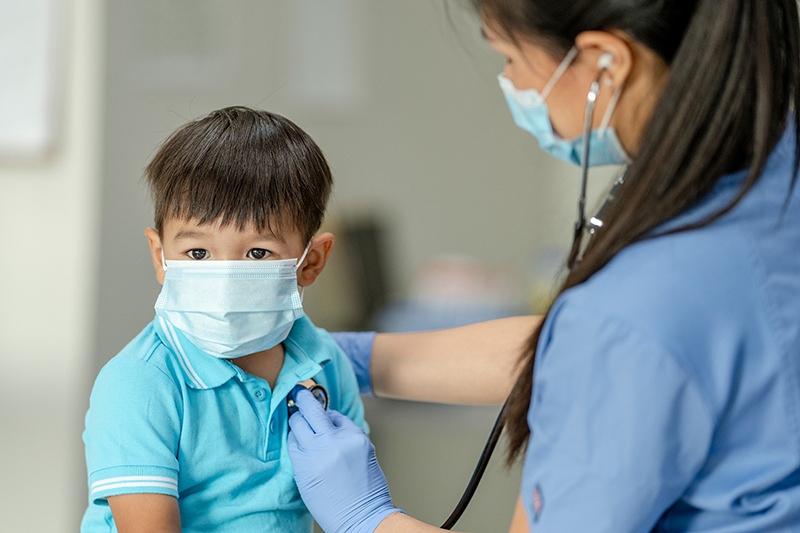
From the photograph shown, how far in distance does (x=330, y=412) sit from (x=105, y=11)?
1.60 metres

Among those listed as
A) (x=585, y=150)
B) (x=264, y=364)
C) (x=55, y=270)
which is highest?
(x=585, y=150)

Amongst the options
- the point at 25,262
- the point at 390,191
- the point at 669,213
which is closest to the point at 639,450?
the point at 669,213

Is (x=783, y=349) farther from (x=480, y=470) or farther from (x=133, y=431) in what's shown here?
(x=133, y=431)

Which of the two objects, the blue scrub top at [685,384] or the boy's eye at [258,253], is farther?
the boy's eye at [258,253]

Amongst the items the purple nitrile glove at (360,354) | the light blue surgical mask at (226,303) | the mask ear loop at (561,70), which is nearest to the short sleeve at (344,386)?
the purple nitrile glove at (360,354)

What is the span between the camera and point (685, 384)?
62 centimetres

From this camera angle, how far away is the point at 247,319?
3.00 feet

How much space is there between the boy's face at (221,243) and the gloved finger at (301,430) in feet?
0.71

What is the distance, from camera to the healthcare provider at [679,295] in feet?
2.08

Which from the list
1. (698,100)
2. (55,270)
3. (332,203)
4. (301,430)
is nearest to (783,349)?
(698,100)

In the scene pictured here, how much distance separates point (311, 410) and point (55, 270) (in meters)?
1.41

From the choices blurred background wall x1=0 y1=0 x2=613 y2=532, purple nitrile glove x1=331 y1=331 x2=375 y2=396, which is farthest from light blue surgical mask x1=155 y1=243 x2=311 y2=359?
blurred background wall x1=0 y1=0 x2=613 y2=532

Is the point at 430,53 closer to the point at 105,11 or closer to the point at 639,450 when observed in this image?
the point at 105,11

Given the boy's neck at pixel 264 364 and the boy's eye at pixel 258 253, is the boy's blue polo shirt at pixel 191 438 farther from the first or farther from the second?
the boy's eye at pixel 258 253
